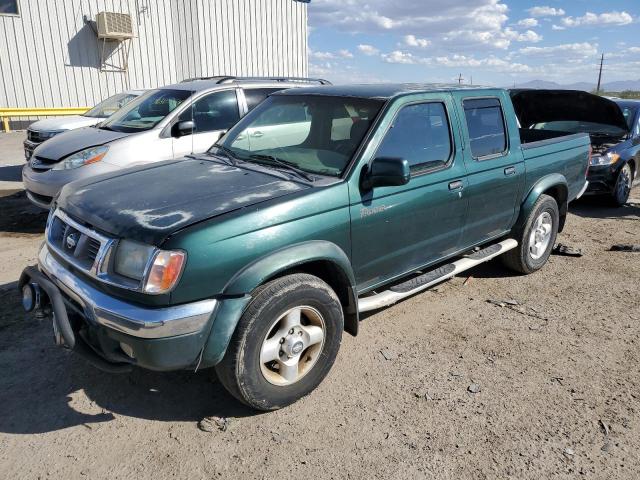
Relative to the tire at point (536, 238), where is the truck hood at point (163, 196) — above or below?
above

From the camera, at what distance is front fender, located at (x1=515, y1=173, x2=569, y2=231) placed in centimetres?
498

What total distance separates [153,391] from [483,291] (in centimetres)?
322

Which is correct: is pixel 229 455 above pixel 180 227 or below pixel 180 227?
below

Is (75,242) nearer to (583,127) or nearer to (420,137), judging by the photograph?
(420,137)

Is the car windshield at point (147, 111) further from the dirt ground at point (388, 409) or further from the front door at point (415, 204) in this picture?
the front door at point (415, 204)

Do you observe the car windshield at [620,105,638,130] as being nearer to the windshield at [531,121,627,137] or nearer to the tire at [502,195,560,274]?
the windshield at [531,121,627,137]

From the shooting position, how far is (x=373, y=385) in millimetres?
3449

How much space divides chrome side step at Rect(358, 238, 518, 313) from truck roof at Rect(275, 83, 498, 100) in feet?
4.62

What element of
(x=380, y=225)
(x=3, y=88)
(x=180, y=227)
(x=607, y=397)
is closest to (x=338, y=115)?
(x=380, y=225)

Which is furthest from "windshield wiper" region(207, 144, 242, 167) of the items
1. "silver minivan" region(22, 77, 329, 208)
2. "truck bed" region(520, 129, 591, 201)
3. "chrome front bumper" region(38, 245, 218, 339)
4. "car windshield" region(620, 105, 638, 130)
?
"car windshield" region(620, 105, 638, 130)

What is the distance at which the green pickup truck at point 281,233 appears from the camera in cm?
268

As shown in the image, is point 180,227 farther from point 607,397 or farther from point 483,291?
point 483,291

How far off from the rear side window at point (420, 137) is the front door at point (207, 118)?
3.79 m

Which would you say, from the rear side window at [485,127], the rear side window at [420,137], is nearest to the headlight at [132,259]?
the rear side window at [420,137]
